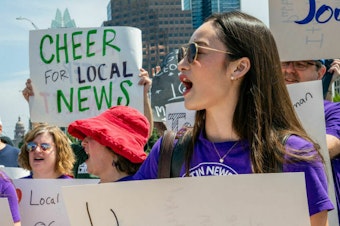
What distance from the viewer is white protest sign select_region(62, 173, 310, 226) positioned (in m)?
1.52

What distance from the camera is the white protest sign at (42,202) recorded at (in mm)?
3432

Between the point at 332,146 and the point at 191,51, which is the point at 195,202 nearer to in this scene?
the point at 191,51

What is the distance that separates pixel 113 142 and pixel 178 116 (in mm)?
1072

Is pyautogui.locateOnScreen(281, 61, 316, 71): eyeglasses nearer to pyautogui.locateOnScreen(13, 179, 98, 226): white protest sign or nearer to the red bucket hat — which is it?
the red bucket hat

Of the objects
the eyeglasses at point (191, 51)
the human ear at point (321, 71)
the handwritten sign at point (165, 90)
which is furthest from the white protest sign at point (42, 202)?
the eyeglasses at point (191, 51)

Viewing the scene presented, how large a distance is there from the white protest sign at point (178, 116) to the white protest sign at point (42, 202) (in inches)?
31.9

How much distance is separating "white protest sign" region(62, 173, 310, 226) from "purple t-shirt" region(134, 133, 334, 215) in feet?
0.43

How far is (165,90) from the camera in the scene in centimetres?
481

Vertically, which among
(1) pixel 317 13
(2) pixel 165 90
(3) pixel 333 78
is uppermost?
(1) pixel 317 13

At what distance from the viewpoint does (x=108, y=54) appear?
4578mm

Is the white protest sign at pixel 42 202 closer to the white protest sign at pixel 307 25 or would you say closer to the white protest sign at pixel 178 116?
the white protest sign at pixel 178 116

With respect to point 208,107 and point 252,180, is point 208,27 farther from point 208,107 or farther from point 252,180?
point 252,180

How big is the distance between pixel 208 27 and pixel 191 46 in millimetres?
99

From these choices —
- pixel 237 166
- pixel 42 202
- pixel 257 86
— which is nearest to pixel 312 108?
pixel 257 86
